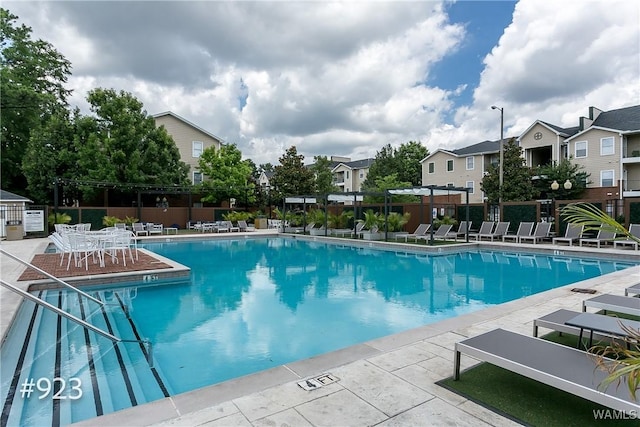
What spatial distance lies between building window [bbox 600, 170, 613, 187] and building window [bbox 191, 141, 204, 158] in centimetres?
2965

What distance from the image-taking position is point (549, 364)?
2.88 metres

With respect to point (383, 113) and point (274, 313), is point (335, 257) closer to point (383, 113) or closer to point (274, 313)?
point (274, 313)

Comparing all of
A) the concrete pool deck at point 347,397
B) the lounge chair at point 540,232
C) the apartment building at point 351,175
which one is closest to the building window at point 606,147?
the lounge chair at point 540,232

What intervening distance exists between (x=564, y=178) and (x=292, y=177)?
63.3 feet

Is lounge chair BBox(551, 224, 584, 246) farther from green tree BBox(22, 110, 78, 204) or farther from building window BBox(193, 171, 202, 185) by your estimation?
green tree BBox(22, 110, 78, 204)

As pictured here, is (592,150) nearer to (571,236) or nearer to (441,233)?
(571,236)

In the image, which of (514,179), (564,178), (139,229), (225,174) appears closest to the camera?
(139,229)

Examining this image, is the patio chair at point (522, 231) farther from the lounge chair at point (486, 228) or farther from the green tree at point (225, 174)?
the green tree at point (225, 174)

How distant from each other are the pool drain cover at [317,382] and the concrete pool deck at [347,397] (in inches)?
1.9

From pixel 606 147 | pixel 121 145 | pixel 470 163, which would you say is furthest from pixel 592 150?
pixel 121 145

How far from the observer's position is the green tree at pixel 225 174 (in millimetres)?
27562

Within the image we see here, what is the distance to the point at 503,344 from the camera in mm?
3268

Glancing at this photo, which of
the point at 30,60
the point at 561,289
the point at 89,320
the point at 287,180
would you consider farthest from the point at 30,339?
the point at 30,60

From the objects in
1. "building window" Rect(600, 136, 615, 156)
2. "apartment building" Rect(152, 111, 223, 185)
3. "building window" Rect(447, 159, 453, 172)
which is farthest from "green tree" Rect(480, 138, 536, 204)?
"apartment building" Rect(152, 111, 223, 185)
